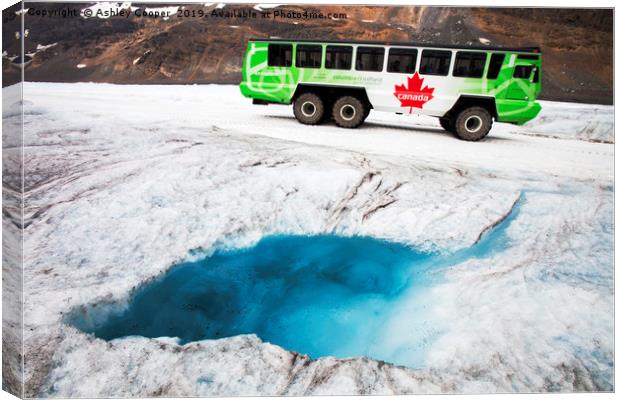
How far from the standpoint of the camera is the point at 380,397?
310 centimetres

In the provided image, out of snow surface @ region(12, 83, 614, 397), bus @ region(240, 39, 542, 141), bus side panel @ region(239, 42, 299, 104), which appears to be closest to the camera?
snow surface @ region(12, 83, 614, 397)

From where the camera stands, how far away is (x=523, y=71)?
12.9 ft

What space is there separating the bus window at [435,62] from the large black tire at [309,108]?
1.14m

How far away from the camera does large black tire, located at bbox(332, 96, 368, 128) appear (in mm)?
4176

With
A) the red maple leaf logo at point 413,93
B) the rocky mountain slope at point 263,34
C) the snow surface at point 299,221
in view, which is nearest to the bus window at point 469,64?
the rocky mountain slope at point 263,34

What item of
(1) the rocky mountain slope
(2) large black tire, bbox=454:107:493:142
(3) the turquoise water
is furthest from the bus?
(3) the turquoise water

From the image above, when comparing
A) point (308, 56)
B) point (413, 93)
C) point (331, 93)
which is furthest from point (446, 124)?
point (308, 56)

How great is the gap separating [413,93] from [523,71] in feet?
3.78

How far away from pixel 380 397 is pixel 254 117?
3.13 metres

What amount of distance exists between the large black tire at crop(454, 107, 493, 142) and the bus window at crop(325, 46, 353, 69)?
1.35m

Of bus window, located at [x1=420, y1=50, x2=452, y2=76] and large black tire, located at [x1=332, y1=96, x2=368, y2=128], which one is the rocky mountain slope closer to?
bus window, located at [x1=420, y1=50, x2=452, y2=76]

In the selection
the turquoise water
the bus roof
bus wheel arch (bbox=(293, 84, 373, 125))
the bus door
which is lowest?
the turquoise water

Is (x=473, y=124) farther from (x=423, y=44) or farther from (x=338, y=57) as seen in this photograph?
(x=338, y=57)

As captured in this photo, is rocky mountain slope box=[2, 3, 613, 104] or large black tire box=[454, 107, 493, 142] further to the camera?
large black tire box=[454, 107, 493, 142]
